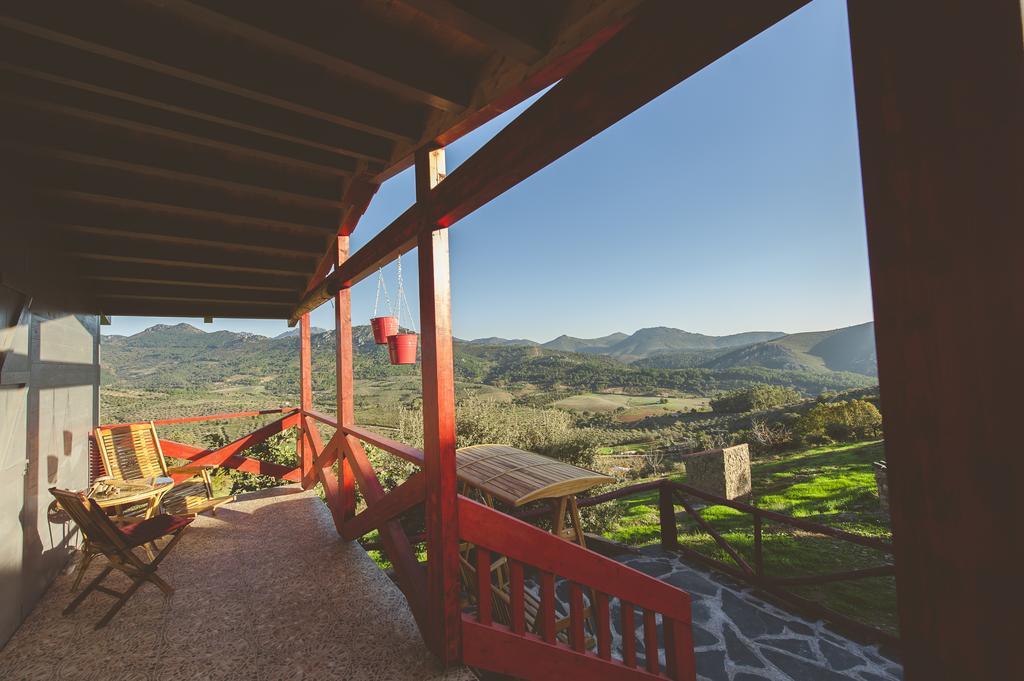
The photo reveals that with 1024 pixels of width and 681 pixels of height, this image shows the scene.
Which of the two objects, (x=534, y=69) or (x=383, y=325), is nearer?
(x=534, y=69)

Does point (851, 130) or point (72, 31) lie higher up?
point (72, 31)

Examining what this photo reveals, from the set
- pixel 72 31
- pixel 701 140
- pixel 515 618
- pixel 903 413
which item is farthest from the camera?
pixel 701 140

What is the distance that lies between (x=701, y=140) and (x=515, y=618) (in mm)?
16702

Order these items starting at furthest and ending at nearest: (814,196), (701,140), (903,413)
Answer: (814,196)
(701,140)
(903,413)

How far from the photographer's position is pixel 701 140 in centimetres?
1500

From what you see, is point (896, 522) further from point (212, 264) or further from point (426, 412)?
point (212, 264)

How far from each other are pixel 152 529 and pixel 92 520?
1.36 feet

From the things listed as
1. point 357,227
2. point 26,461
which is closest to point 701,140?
point 357,227

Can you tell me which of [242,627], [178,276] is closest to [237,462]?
[178,276]

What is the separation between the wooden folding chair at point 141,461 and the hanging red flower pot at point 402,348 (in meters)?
3.01

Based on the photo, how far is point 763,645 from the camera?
3455 millimetres

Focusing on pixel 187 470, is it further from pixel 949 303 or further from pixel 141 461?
pixel 949 303

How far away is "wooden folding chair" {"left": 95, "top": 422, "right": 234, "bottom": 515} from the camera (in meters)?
4.34

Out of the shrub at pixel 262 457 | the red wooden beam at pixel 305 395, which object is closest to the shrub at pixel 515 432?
the shrub at pixel 262 457
